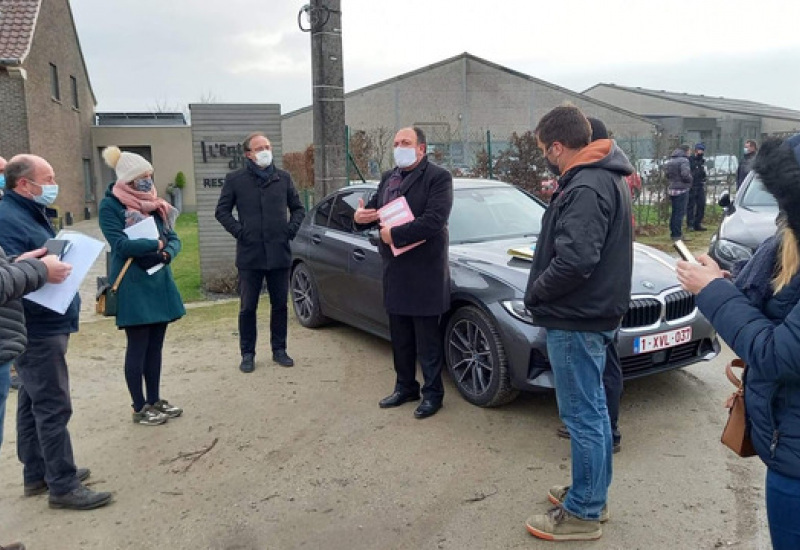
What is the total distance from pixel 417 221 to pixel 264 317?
4.00 meters

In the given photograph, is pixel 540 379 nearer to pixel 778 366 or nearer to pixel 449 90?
pixel 778 366

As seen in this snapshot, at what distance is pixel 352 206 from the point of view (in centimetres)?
638

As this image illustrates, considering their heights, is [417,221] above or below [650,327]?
above

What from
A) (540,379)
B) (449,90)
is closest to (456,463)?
(540,379)

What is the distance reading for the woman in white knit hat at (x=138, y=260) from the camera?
431 centimetres

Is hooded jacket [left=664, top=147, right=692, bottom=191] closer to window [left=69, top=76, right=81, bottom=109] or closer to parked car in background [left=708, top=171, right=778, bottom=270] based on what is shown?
parked car in background [left=708, top=171, right=778, bottom=270]

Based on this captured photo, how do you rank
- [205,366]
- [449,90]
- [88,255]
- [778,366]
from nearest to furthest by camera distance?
[778,366] < [88,255] < [205,366] < [449,90]

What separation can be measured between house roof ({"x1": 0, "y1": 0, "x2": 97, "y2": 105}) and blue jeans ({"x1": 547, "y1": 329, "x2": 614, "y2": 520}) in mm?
19531

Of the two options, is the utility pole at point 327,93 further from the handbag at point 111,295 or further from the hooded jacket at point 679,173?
the hooded jacket at point 679,173

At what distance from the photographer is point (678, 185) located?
41.6ft

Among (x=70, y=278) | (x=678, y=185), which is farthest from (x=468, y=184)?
(x=678, y=185)

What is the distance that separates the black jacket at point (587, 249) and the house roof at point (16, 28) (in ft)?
63.5

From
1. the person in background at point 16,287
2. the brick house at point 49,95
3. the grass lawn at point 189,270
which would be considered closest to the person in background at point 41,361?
the person in background at point 16,287

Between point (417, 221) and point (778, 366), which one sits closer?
point (778, 366)
